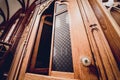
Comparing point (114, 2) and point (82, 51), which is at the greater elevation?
point (114, 2)

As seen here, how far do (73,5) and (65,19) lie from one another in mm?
210

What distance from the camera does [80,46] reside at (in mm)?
1062

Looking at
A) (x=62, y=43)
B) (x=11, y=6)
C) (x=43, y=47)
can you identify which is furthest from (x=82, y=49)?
(x=11, y=6)

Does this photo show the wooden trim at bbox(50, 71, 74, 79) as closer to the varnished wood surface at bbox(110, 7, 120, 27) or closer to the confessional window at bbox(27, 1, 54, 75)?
the confessional window at bbox(27, 1, 54, 75)

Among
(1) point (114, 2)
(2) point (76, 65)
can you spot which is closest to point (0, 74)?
(2) point (76, 65)

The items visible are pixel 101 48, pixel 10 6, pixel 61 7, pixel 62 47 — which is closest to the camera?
pixel 101 48

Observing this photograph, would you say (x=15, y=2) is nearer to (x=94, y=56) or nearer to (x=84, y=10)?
(x=84, y=10)

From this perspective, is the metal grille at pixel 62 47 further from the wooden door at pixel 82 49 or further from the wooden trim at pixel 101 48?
the wooden trim at pixel 101 48

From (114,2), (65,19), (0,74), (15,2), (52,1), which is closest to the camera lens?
(114,2)

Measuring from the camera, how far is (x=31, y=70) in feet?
4.86

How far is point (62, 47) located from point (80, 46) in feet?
1.15

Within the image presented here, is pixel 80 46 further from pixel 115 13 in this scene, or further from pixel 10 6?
pixel 10 6

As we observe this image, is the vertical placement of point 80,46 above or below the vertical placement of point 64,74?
above

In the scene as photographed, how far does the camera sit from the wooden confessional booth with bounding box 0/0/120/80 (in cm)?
87
